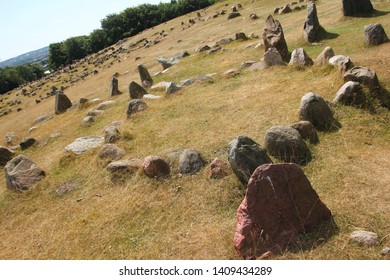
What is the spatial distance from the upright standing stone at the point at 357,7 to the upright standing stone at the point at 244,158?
14.4m

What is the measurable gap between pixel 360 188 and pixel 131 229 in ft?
14.9

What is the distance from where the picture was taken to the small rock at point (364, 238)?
5516 mm

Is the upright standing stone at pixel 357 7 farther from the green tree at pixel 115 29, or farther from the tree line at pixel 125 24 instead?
the green tree at pixel 115 29

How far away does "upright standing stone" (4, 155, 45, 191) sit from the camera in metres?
10.6

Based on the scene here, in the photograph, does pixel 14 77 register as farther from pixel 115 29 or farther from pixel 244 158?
pixel 244 158

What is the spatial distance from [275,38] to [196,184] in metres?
10.3

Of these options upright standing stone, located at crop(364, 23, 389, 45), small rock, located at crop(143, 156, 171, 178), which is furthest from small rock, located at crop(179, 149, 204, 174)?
upright standing stone, located at crop(364, 23, 389, 45)

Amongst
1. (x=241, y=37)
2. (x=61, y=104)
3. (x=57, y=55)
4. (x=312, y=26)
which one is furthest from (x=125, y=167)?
(x=57, y=55)

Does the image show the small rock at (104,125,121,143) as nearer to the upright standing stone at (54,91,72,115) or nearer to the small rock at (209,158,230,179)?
the small rock at (209,158,230,179)

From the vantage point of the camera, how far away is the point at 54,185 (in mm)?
10305

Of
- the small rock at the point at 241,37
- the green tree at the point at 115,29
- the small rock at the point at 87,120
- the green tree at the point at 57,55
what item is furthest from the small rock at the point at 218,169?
the green tree at the point at 57,55

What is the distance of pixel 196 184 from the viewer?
8219 mm

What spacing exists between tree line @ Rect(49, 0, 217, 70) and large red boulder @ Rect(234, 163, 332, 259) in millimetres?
69830

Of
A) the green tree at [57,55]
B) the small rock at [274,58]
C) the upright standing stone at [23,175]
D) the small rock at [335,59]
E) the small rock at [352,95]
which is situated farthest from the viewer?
the green tree at [57,55]
